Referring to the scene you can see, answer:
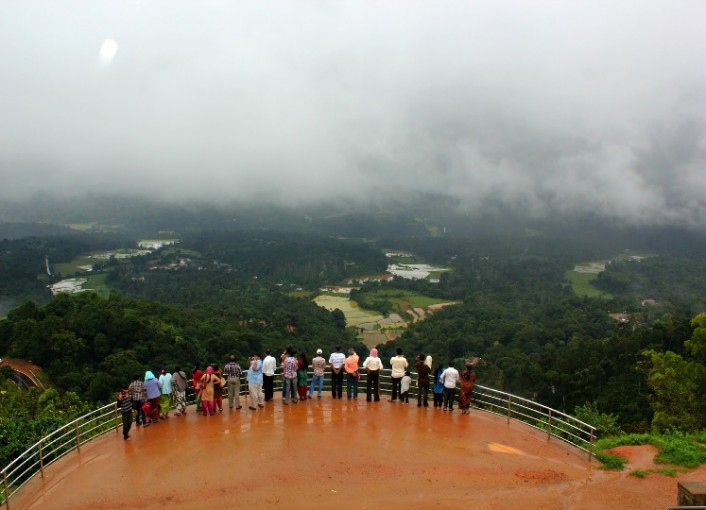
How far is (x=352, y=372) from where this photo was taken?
43.7ft

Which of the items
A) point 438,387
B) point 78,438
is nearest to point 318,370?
point 438,387

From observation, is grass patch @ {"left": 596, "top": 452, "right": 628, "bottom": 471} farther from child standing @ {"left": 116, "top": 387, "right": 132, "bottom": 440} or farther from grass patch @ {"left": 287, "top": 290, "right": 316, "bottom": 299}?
grass patch @ {"left": 287, "top": 290, "right": 316, "bottom": 299}

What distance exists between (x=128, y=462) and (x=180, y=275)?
409 feet

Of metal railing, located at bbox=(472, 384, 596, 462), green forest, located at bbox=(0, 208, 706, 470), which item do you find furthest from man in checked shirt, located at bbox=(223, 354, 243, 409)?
metal railing, located at bbox=(472, 384, 596, 462)

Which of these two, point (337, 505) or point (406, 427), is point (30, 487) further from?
point (406, 427)

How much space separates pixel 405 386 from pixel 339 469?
161 inches

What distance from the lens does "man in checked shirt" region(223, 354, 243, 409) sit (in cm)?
1265

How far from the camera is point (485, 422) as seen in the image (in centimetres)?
1212

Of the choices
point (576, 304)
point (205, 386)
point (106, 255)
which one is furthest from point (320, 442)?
point (106, 255)

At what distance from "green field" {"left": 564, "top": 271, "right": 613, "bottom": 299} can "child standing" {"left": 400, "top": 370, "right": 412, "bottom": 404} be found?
356ft

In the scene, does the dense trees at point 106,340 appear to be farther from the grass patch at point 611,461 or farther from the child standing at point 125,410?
the grass patch at point 611,461

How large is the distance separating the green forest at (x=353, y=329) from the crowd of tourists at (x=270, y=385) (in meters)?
3.85

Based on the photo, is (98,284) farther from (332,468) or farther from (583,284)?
(583,284)

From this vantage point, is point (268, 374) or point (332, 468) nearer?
point (332, 468)
